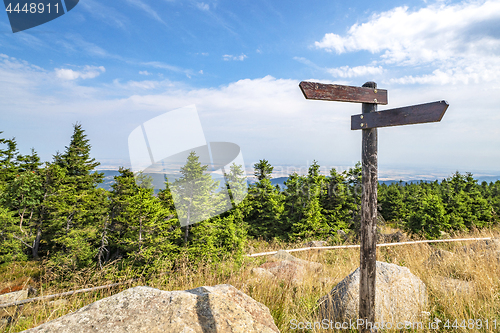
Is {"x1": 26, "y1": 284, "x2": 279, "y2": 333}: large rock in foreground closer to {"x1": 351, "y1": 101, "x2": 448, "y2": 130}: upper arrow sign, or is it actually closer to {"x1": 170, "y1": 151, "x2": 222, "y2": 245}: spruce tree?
{"x1": 351, "y1": 101, "x2": 448, "y2": 130}: upper arrow sign

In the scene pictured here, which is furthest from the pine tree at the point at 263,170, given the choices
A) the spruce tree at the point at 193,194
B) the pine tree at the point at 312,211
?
the spruce tree at the point at 193,194

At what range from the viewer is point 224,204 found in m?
16.3

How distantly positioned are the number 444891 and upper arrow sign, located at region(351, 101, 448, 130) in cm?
270

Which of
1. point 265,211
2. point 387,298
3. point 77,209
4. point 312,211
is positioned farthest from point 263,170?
point 387,298

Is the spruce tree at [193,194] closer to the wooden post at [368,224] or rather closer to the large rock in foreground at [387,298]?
the large rock in foreground at [387,298]

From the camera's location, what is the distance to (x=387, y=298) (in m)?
3.72

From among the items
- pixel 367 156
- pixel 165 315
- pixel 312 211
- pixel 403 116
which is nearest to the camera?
pixel 165 315

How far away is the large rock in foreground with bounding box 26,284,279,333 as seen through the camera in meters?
2.10

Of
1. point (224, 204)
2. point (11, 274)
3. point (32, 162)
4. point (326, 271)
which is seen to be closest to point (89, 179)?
point (32, 162)

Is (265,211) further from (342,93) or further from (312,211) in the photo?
(342,93)

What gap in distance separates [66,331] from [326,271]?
5.74 m

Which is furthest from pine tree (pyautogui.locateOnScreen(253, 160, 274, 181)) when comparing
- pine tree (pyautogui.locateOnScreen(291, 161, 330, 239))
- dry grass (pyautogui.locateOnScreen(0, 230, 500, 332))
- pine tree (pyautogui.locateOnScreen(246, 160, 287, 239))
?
dry grass (pyautogui.locateOnScreen(0, 230, 500, 332))

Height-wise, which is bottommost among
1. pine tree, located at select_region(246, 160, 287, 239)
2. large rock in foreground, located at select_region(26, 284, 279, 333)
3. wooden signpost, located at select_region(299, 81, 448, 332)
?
pine tree, located at select_region(246, 160, 287, 239)

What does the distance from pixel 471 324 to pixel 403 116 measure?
2.92 m
